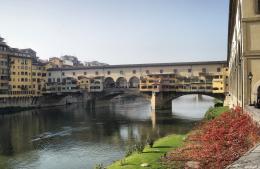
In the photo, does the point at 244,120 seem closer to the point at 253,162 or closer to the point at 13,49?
the point at 253,162

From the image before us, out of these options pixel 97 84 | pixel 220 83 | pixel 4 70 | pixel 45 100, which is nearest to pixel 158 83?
pixel 220 83

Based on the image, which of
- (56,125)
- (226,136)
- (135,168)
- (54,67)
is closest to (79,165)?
(135,168)

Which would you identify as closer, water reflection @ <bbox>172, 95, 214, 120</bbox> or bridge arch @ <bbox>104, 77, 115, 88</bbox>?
water reflection @ <bbox>172, 95, 214, 120</bbox>

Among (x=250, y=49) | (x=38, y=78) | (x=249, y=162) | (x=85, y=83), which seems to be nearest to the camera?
(x=249, y=162)

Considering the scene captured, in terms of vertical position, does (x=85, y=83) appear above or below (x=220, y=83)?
above

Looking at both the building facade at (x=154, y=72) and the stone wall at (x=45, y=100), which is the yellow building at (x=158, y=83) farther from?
the stone wall at (x=45, y=100)

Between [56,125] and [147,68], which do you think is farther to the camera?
[147,68]

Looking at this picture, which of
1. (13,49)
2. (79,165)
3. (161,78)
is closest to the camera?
(79,165)

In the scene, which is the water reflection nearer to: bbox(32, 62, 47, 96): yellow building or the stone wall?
the stone wall

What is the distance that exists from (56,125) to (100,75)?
60.9 metres

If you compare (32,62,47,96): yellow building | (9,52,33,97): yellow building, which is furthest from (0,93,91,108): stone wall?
(32,62,47,96): yellow building

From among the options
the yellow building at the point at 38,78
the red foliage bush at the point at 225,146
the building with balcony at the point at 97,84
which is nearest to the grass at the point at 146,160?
the red foliage bush at the point at 225,146

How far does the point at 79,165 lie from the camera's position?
34125 mm

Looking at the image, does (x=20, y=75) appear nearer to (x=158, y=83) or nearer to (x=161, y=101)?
(x=158, y=83)
